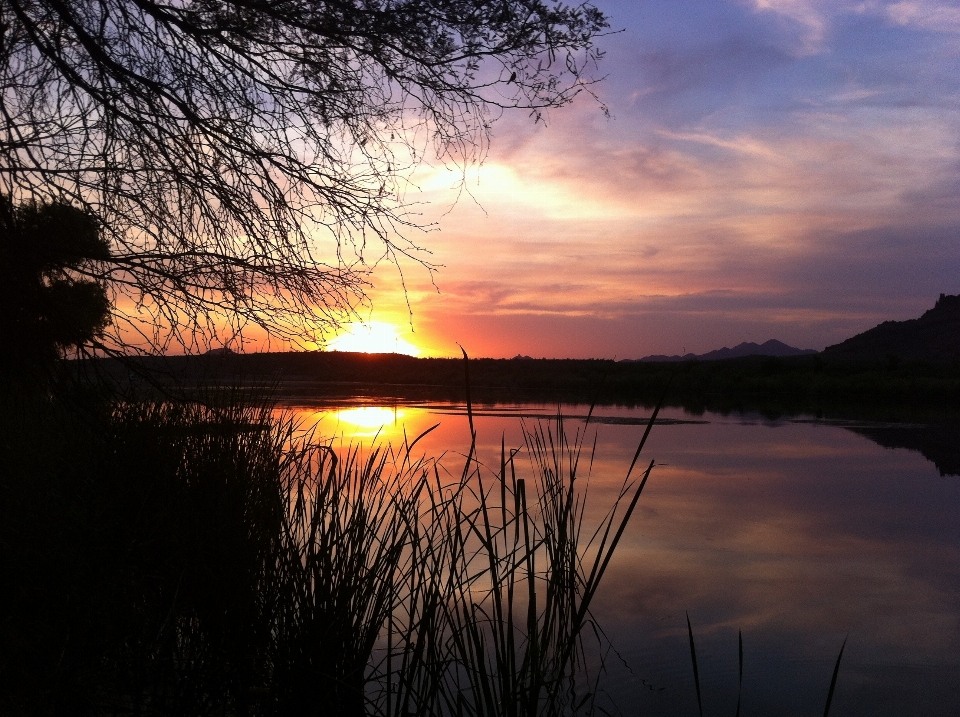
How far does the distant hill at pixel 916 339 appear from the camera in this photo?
41.8m

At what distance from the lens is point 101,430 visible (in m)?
3.87

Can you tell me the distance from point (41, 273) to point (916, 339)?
48.7 m

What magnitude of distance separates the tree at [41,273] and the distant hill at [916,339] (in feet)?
A: 138

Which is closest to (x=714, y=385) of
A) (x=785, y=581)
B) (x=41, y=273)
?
(x=785, y=581)

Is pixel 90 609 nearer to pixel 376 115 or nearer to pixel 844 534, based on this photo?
pixel 376 115

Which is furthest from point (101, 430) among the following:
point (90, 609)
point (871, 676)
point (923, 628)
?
point (923, 628)

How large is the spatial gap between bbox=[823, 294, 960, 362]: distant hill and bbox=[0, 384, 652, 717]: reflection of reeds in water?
1651 inches

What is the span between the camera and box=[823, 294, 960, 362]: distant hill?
137 ft

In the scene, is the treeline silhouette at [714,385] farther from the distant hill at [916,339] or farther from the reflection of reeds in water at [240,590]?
the distant hill at [916,339]

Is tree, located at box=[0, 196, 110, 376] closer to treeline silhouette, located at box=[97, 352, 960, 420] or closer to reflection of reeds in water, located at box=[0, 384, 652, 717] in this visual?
reflection of reeds in water, located at box=[0, 384, 652, 717]

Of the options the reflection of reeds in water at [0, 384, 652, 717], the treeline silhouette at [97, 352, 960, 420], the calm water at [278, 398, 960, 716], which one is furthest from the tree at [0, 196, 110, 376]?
the treeline silhouette at [97, 352, 960, 420]

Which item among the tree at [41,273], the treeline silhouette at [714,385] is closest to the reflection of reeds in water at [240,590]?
the tree at [41,273]

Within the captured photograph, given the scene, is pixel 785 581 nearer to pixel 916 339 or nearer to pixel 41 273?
pixel 41 273

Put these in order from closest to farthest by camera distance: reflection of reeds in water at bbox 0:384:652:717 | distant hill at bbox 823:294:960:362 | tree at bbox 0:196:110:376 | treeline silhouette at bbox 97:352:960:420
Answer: reflection of reeds in water at bbox 0:384:652:717, tree at bbox 0:196:110:376, treeline silhouette at bbox 97:352:960:420, distant hill at bbox 823:294:960:362
